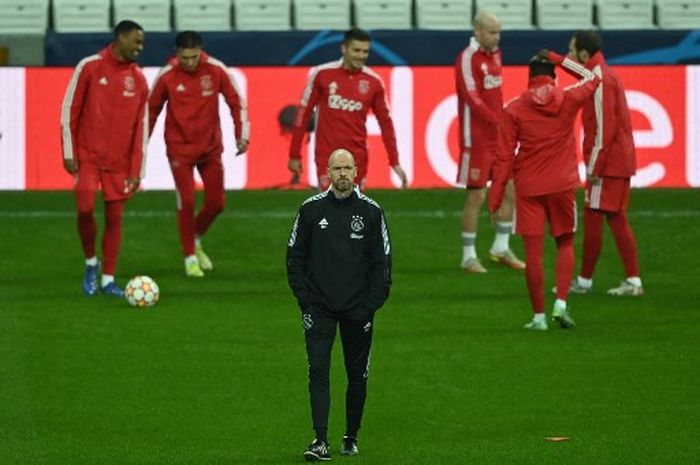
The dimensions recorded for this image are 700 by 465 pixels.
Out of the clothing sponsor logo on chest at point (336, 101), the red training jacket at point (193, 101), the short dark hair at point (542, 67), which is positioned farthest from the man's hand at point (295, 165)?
the short dark hair at point (542, 67)

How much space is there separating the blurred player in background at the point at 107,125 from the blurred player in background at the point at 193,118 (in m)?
1.20

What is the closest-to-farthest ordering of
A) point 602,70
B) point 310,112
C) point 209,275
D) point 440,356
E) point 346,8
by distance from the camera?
point 440,356
point 602,70
point 310,112
point 209,275
point 346,8

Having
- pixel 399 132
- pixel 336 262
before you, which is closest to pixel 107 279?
pixel 336 262

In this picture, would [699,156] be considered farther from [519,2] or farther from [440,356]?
[440,356]

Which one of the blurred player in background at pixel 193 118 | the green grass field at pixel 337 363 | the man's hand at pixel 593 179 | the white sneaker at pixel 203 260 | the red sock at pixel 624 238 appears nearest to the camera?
the green grass field at pixel 337 363

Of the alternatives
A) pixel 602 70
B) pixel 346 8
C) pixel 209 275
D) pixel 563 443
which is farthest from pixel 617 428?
pixel 346 8

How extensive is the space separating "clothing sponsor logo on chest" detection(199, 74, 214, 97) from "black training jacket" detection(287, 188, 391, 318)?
7.95 metres

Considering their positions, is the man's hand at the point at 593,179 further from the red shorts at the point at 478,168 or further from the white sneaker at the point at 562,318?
the red shorts at the point at 478,168

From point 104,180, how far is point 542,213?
4005 millimetres

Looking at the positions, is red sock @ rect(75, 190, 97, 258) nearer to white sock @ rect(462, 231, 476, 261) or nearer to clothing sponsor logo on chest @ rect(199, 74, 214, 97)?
clothing sponsor logo on chest @ rect(199, 74, 214, 97)

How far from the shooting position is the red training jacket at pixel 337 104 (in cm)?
1647

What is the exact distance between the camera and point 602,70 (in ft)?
50.0

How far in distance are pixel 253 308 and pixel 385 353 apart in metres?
2.61

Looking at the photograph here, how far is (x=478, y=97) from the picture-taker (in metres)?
17.6
